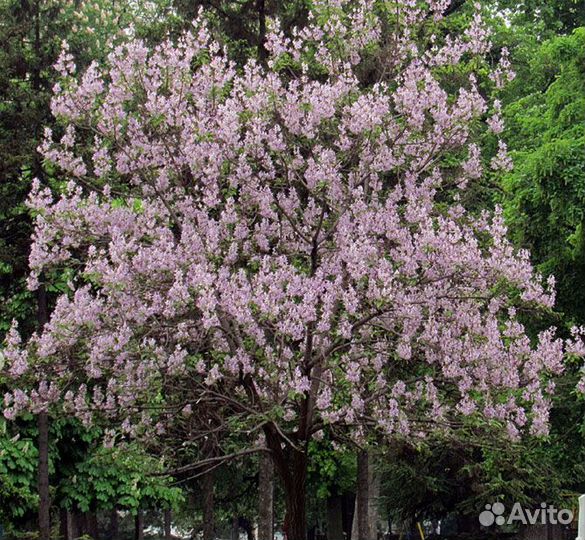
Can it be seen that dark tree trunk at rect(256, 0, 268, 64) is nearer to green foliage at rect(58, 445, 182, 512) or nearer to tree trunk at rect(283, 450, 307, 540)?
green foliage at rect(58, 445, 182, 512)

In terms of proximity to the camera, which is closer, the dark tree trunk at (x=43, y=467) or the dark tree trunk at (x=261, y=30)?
the dark tree trunk at (x=43, y=467)

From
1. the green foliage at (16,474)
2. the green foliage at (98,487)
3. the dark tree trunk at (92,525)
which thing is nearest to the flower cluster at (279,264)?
the green foliage at (16,474)

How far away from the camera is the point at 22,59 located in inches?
717

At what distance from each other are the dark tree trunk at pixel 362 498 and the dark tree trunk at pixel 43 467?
5.90m

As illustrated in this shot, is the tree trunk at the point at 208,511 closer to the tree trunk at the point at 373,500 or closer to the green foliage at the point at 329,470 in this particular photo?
the green foliage at the point at 329,470

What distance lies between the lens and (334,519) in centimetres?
3189

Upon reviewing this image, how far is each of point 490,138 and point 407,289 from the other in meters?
10.1

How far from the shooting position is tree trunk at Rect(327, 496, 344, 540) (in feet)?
103

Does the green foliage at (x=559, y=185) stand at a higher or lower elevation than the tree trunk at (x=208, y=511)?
higher

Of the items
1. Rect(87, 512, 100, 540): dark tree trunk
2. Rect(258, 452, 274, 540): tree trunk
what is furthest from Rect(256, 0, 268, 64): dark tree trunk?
Rect(87, 512, 100, 540): dark tree trunk

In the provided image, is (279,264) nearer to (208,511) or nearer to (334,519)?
(208,511)

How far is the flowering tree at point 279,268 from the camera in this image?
1093 cm

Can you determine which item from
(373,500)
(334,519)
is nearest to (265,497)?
(373,500)

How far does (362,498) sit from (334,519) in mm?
13248
